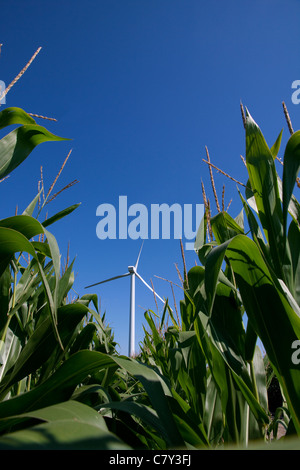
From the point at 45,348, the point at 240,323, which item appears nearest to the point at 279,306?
the point at 240,323

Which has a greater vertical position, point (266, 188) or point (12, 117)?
point (12, 117)

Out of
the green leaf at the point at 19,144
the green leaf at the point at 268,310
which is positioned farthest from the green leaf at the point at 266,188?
the green leaf at the point at 19,144

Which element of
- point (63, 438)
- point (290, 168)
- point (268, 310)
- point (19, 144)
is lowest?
point (63, 438)

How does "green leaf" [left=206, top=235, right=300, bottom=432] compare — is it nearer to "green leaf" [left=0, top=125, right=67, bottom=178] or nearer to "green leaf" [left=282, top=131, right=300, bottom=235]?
"green leaf" [left=282, top=131, right=300, bottom=235]

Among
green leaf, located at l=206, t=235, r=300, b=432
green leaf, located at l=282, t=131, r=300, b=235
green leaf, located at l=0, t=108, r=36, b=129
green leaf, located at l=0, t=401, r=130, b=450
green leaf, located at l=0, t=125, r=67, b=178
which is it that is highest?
green leaf, located at l=0, t=108, r=36, b=129

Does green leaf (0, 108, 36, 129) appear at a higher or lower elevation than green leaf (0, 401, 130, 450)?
higher

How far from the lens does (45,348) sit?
917 millimetres

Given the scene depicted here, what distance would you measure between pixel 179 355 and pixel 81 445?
A: 99cm

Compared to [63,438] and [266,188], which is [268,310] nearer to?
[266,188]

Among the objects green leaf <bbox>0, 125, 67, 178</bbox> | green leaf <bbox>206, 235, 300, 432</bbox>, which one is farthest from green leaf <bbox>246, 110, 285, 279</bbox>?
green leaf <bbox>0, 125, 67, 178</bbox>

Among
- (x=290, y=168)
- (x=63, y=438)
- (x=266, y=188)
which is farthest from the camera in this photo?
(x=266, y=188)

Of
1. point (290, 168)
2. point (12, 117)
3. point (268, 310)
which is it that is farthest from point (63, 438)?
point (12, 117)

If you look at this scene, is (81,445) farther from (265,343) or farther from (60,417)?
(265,343)

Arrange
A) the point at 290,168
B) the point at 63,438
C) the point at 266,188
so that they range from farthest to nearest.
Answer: the point at 266,188, the point at 290,168, the point at 63,438
